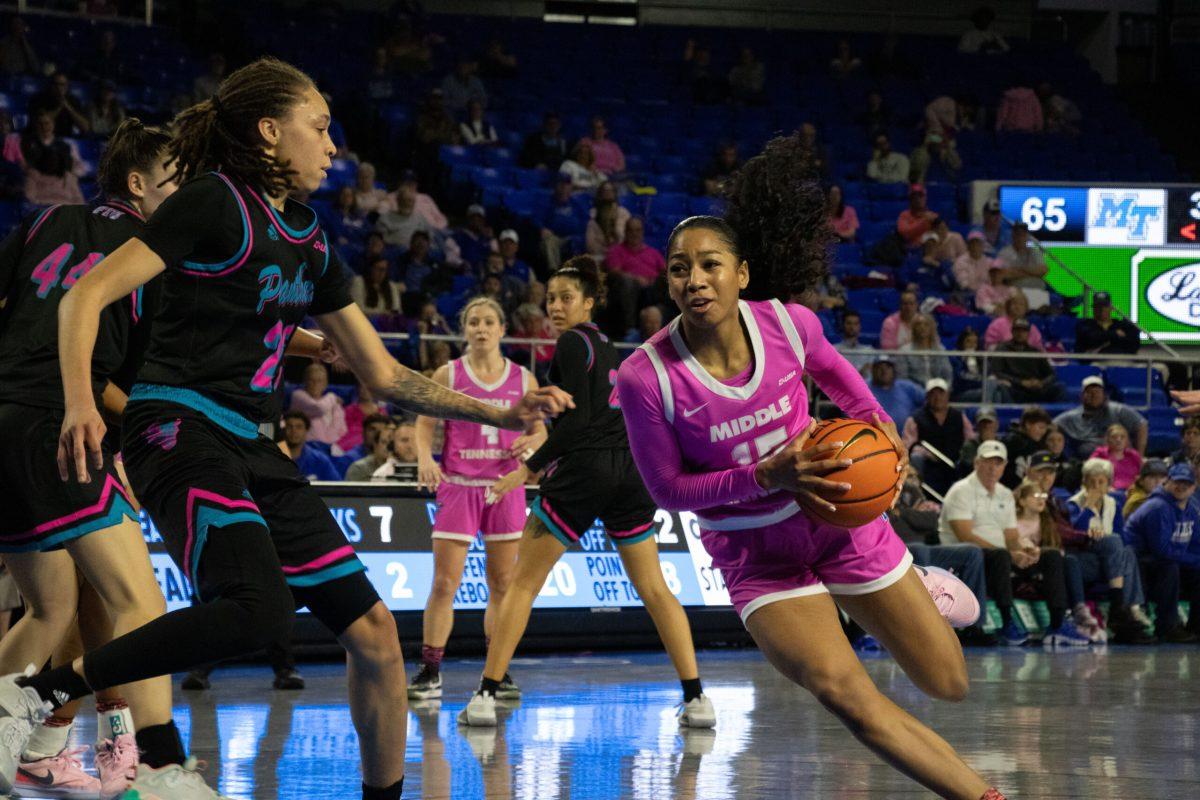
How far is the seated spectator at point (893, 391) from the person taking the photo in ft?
49.8

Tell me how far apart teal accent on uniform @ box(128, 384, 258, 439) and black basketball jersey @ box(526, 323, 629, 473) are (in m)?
3.04

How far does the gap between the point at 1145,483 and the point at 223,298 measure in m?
11.2

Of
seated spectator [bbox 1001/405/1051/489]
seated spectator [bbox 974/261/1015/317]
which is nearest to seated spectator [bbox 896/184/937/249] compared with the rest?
seated spectator [bbox 974/261/1015/317]

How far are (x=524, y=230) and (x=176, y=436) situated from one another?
44.8ft

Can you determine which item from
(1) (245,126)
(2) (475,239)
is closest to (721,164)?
(2) (475,239)

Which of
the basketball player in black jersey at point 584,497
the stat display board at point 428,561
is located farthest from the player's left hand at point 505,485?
the stat display board at point 428,561

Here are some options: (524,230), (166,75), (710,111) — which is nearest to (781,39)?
(710,111)

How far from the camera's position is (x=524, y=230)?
58.7 feet

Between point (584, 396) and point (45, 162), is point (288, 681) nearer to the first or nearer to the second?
point (584, 396)

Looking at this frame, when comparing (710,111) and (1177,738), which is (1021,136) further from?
(1177,738)

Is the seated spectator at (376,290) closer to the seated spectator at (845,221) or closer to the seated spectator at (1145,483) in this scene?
the seated spectator at (845,221)

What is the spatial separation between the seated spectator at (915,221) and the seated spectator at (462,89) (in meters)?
5.26

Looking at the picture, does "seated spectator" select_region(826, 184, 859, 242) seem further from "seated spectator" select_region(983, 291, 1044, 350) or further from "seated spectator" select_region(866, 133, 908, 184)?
"seated spectator" select_region(983, 291, 1044, 350)

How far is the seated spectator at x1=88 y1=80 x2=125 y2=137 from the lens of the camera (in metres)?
16.6
